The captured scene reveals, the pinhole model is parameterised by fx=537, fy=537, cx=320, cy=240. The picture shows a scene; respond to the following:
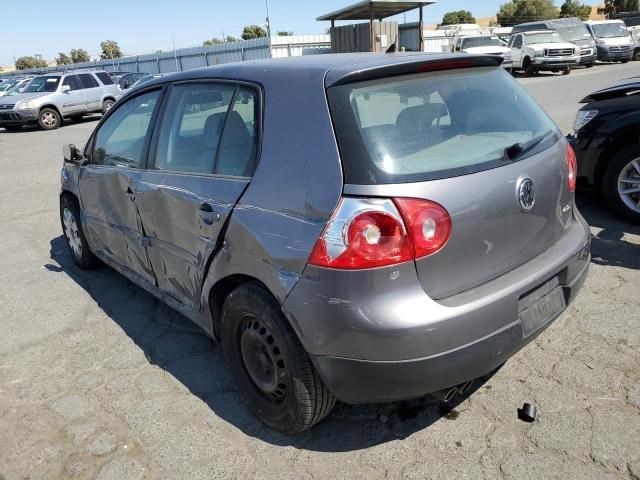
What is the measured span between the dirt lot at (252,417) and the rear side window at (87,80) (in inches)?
670

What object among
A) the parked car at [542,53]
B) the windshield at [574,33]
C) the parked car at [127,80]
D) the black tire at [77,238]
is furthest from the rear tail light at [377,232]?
the windshield at [574,33]

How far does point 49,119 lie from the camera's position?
1811cm

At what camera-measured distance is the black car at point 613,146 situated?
470 cm

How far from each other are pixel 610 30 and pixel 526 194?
30.5 meters

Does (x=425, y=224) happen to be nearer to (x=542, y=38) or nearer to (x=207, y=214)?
(x=207, y=214)

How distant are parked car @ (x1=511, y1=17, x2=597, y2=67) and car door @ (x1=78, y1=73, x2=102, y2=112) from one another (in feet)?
67.8

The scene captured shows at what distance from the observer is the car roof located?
7.59 ft

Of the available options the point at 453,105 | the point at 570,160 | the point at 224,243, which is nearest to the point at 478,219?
the point at 453,105

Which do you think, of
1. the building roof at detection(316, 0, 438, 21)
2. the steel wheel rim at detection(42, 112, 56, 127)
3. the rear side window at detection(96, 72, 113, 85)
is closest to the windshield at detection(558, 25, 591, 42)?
the building roof at detection(316, 0, 438, 21)

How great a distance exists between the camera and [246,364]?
2715 mm

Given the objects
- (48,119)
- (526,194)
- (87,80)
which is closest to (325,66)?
(526,194)

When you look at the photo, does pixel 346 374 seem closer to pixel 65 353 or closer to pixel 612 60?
pixel 65 353

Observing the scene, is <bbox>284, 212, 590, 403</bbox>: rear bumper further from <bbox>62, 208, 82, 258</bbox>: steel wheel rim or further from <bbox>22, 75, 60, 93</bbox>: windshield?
<bbox>22, 75, 60, 93</bbox>: windshield

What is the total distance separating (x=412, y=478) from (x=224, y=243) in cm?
134
